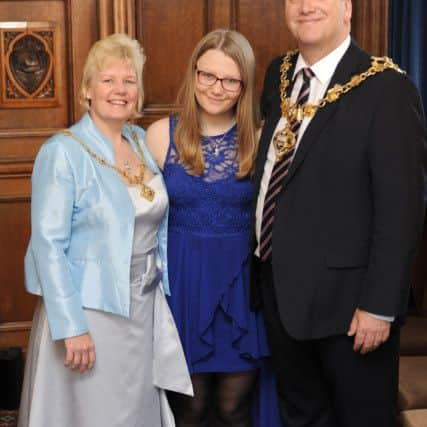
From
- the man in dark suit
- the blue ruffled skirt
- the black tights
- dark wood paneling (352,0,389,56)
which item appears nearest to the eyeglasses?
the man in dark suit

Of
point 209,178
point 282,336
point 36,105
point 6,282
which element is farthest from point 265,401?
point 36,105

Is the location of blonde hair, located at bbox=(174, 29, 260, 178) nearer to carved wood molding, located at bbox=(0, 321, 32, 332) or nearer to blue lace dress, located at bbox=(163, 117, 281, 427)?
blue lace dress, located at bbox=(163, 117, 281, 427)

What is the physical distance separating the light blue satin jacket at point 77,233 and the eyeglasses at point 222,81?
1.23 ft

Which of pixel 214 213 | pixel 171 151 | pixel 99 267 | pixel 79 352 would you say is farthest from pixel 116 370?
pixel 171 151

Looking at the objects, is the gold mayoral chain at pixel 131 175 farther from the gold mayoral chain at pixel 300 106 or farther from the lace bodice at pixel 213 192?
the gold mayoral chain at pixel 300 106

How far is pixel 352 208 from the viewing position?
91.8 inches

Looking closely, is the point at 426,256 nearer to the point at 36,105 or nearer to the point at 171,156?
the point at 171,156

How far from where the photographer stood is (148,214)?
250 cm

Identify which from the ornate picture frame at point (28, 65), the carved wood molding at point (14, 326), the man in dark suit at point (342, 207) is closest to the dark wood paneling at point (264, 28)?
the ornate picture frame at point (28, 65)

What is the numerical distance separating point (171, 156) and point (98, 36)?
3.46ft

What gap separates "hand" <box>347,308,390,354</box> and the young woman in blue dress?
1.41 feet

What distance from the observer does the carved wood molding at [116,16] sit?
347cm

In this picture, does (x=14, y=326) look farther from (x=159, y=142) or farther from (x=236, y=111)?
(x=236, y=111)

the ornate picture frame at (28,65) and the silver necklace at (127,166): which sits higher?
the ornate picture frame at (28,65)
